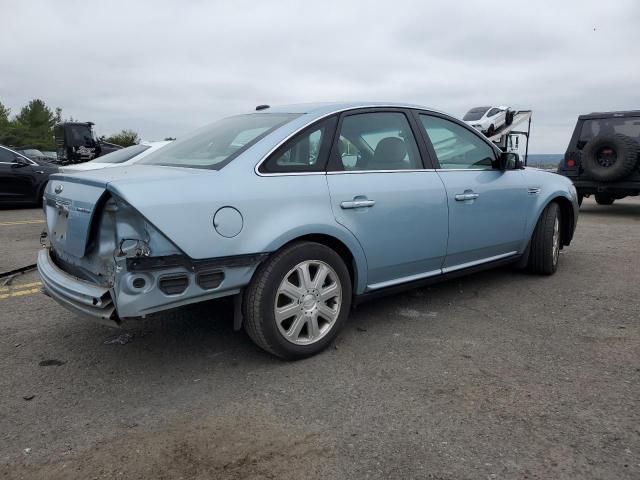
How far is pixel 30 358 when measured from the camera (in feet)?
10.8

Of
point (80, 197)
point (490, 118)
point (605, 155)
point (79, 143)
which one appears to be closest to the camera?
point (80, 197)

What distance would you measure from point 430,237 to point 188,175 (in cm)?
176

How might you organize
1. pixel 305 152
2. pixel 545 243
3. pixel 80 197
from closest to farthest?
pixel 80 197 < pixel 305 152 < pixel 545 243

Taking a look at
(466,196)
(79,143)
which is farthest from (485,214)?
(79,143)

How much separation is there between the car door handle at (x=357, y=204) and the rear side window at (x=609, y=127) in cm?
800

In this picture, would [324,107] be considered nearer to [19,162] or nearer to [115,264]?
[115,264]

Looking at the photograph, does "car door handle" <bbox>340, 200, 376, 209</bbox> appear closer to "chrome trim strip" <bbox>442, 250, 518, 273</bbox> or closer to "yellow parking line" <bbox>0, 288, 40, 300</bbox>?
"chrome trim strip" <bbox>442, 250, 518, 273</bbox>

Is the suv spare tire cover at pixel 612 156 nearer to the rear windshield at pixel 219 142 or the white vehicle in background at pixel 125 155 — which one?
the white vehicle in background at pixel 125 155

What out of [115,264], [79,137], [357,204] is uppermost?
[79,137]

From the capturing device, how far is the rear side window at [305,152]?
313 centimetres

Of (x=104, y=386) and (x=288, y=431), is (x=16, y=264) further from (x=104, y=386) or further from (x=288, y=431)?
(x=288, y=431)

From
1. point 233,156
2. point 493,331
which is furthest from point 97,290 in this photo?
point 493,331

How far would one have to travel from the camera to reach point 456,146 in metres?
4.25

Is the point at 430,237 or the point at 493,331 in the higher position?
the point at 430,237
